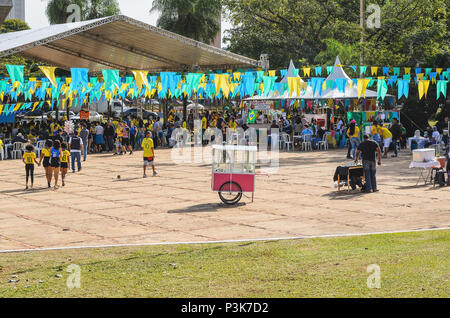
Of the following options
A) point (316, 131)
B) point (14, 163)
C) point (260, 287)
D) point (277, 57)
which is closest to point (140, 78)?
point (14, 163)

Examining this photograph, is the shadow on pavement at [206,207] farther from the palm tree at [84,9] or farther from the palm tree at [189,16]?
the palm tree at [84,9]

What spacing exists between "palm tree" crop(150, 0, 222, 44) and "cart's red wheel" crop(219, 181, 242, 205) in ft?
149

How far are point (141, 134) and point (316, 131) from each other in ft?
28.4

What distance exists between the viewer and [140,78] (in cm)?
2700

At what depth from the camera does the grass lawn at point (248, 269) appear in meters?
8.86

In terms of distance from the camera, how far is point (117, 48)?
34875 millimetres

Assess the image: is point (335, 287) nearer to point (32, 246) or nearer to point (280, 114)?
point (32, 246)

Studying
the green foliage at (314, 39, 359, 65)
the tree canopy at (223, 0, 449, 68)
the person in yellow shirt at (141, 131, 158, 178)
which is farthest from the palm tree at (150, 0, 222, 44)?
the person in yellow shirt at (141, 131, 158, 178)

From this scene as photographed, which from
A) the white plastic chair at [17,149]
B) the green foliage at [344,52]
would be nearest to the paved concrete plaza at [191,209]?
the white plastic chair at [17,149]

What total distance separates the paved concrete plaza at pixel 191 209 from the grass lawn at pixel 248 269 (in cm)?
120

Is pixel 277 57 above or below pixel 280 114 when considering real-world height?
above

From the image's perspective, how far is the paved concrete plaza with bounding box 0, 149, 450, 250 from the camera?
43.3 ft

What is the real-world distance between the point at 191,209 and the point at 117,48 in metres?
20.6

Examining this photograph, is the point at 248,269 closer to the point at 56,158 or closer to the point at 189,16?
the point at 56,158
